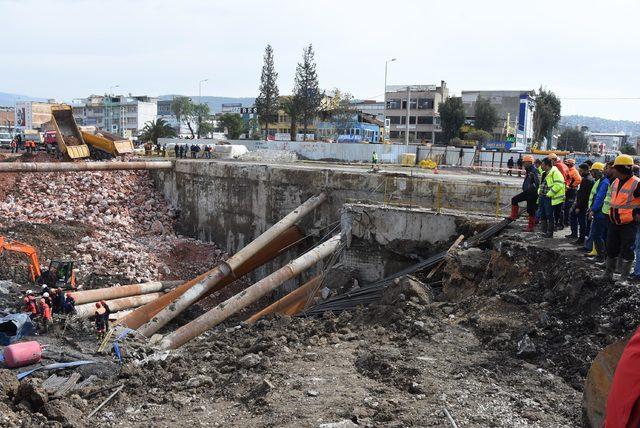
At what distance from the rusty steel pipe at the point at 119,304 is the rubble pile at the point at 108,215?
1.89m

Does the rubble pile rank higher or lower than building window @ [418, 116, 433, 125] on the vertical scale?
lower

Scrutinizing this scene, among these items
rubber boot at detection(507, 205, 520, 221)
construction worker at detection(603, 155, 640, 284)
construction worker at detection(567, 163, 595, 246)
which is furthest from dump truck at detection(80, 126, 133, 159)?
construction worker at detection(603, 155, 640, 284)

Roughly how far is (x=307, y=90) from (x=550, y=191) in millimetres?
48536

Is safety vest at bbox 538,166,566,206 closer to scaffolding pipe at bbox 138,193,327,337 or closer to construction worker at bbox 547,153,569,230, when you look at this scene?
construction worker at bbox 547,153,569,230

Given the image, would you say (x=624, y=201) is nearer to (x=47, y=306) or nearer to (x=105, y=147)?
(x=47, y=306)

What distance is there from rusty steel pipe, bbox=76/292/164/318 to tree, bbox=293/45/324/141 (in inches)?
1704

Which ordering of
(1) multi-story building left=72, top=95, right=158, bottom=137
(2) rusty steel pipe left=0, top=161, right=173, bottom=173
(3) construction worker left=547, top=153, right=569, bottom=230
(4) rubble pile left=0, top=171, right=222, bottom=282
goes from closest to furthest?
(3) construction worker left=547, top=153, right=569, bottom=230 < (4) rubble pile left=0, top=171, right=222, bottom=282 < (2) rusty steel pipe left=0, top=161, right=173, bottom=173 < (1) multi-story building left=72, top=95, right=158, bottom=137

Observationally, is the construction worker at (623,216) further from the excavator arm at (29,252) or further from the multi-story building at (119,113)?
the multi-story building at (119,113)

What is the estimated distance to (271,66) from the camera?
57.4 metres

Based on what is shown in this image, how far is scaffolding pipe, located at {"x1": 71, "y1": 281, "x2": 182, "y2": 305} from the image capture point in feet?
42.7

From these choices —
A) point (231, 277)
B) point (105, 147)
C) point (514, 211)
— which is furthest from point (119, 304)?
point (105, 147)

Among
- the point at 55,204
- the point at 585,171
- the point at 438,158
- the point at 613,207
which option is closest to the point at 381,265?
the point at 585,171

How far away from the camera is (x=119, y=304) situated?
530 inches

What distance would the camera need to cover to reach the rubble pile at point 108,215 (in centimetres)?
1675
